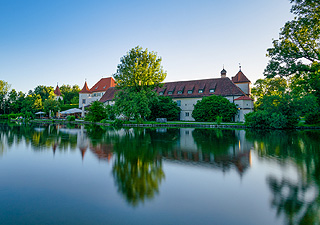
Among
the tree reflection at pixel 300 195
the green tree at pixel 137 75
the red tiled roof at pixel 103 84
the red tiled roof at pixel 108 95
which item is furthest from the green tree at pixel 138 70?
the tree reflection at pixel 300 195

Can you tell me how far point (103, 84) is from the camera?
54812mm

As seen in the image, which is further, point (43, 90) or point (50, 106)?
point (43, 90)

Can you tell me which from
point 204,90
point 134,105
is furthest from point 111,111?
point 204,90

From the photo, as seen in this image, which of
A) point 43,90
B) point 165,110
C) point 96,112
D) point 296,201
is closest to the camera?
point 296,201

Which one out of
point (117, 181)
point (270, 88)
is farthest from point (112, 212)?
point (270, 88)

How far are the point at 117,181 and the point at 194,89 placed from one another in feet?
120

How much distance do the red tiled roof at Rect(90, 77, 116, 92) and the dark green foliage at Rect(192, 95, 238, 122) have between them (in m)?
27.3

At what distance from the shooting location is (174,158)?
329 inches

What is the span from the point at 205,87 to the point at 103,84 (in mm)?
26865

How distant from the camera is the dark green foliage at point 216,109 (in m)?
33.0

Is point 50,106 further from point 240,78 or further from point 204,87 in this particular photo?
point 240,78

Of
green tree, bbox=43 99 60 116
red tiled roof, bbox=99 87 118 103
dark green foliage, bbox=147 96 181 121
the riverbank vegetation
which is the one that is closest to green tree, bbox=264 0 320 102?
the riverbank vegetation

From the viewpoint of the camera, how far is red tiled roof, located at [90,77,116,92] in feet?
176

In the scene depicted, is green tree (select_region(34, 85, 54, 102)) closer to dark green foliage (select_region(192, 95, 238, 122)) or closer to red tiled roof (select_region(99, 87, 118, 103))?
red tiled roof (select_region(99, 87, 118, 103))
